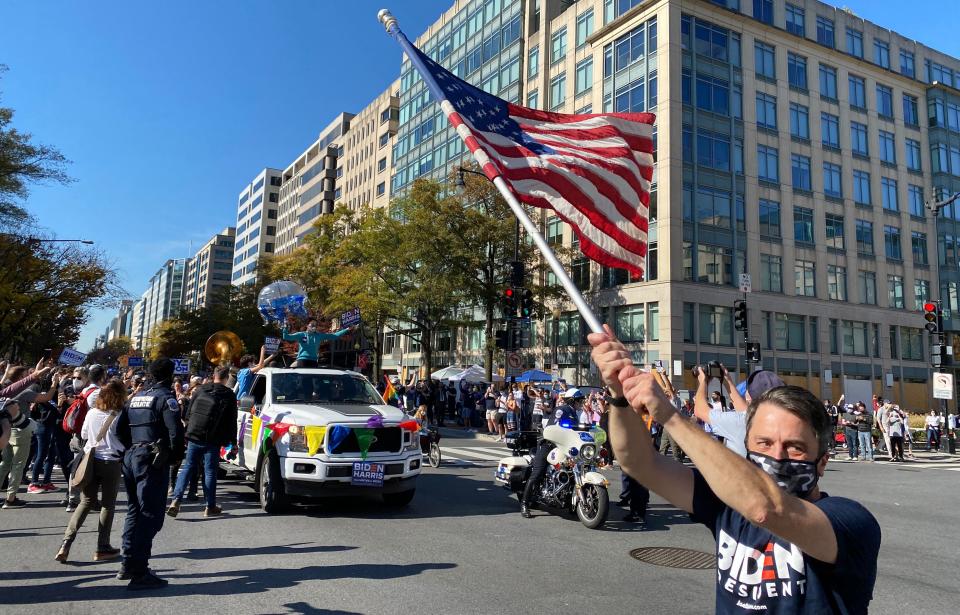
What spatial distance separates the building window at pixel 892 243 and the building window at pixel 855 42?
39.4ft

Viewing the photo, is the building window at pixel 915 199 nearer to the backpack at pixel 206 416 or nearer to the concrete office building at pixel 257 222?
the backpack at pixel 206 416

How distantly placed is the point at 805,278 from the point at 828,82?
1371cm

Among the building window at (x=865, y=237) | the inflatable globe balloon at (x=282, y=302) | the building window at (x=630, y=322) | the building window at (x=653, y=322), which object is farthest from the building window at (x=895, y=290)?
the inflatable globe balloon at (x=282, y=302)

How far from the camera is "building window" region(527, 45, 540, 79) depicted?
49.1m

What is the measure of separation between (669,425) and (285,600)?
179 inches

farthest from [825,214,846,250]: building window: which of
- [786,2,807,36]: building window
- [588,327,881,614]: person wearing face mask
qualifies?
[588,327,881,614]: person wearing face mask

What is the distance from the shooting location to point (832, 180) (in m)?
44.5

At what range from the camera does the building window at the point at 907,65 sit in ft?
161

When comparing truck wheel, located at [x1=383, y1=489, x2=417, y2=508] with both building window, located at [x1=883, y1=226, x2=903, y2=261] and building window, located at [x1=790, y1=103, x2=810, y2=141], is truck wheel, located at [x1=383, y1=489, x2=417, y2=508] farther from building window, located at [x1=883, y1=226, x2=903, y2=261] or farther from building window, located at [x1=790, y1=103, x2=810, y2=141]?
building window, located at [x1=883, y1=226, x2=903, y2=261]

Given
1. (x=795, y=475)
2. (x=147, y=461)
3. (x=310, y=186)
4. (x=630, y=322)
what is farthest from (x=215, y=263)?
(x=795, y=475)

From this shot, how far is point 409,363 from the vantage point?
6228cm

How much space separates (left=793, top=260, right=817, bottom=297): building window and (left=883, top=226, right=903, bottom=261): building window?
7786 millimetres

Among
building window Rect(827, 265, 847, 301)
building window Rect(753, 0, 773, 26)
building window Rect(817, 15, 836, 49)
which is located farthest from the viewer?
building window Rect(817, 15, 836, 49)

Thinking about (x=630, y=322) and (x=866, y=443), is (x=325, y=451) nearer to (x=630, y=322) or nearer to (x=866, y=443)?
(x=866, y=443)
